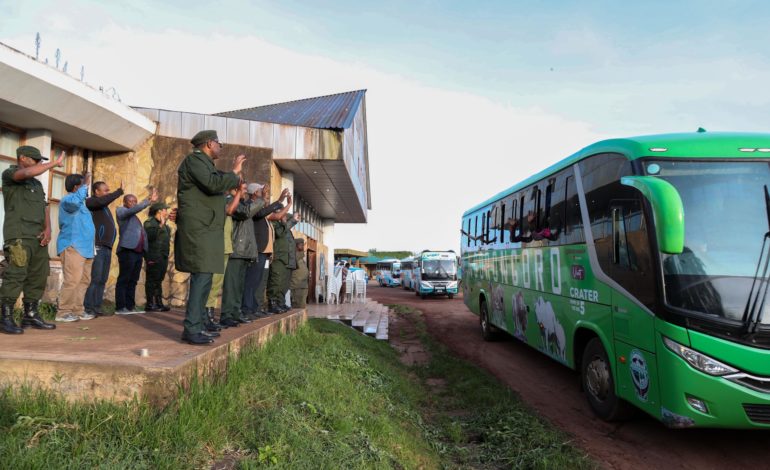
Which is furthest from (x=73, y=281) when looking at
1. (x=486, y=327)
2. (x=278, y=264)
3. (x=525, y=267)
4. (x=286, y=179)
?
(x=486, y=327)

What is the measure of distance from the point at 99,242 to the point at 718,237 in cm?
689

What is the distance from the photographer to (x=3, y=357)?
294cm

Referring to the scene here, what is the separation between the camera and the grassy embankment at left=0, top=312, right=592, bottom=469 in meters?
2.54

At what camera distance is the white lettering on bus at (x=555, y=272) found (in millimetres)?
6727

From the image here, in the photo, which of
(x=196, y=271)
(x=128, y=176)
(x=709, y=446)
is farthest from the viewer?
(x=128, y=176)

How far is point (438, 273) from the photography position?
27.7 metres

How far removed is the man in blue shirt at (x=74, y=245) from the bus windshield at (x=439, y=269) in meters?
22.9

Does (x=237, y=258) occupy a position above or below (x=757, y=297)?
above

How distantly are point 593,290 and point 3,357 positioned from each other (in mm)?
5505

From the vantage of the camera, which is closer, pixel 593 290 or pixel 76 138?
pixel 593 290

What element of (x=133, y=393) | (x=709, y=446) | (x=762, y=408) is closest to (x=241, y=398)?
(x=133, y=393)

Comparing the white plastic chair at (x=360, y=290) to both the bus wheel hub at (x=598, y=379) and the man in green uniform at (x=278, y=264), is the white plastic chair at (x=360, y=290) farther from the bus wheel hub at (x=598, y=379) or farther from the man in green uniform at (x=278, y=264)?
the bus wheel hub at (x=598, y=379)

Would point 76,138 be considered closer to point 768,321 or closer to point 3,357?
point 3,357

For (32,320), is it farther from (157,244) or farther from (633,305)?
(633,305)
